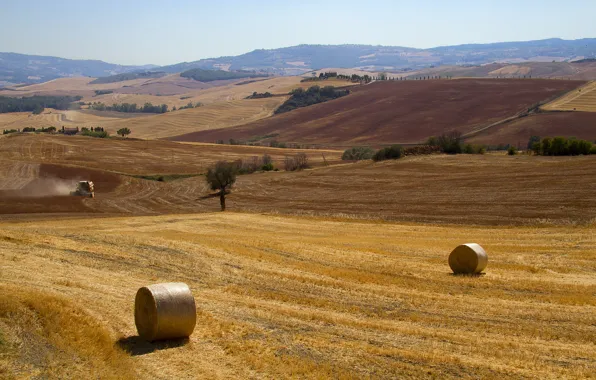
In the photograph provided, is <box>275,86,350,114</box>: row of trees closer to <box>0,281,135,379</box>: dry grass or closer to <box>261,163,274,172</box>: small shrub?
<box>261,163,274,172</box>: small shrub

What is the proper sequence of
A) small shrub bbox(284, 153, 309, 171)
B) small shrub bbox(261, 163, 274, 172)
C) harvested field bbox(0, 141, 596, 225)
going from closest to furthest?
harvested field bbox(0, 141, 596, 225) < small shrub bbox(284, 153, 309, 171) < small shrub bbox(261, 163, 274, 172)

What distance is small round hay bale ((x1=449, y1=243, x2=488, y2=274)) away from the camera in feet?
68.2

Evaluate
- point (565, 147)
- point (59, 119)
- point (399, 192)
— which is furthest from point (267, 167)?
point (59, 119)

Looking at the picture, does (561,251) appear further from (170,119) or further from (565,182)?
(170,119)

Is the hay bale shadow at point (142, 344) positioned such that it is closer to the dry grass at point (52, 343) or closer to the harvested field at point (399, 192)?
the dry grass at point (52, 343)

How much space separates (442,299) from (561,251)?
11042mm

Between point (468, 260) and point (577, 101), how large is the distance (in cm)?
9406

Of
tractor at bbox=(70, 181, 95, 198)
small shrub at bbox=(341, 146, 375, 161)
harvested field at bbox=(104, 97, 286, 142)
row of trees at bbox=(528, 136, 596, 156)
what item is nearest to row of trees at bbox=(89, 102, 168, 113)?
harvested field at bbox=(104, 97, 286, 142)

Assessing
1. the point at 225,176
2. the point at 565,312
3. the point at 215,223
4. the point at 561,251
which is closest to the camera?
the point at 565,312

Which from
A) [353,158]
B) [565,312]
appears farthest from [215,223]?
[353,158]

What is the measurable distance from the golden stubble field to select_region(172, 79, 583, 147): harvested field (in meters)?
78.9

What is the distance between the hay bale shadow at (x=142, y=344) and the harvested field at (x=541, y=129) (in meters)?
74.9

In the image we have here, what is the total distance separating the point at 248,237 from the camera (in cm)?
2897

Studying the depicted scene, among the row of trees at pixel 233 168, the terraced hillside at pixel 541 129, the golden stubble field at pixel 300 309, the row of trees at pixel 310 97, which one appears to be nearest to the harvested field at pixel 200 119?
the row of trees at pixel 310 97
